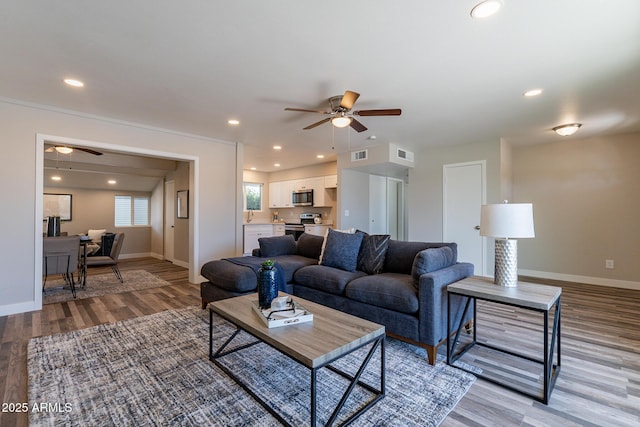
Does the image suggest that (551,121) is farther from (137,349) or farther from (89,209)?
(89,209)

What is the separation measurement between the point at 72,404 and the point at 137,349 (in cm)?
→ 71

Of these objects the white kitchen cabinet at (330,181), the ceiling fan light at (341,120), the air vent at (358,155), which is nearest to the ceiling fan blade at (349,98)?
the ceiling fan light at (341,120)

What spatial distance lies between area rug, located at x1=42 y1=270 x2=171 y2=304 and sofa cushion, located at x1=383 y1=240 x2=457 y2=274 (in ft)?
12.2

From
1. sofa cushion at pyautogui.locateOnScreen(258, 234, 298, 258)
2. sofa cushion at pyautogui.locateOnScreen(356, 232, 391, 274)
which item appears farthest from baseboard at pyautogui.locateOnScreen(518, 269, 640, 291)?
sofa cushion at pyautogui.locateOnScreen(258, 234, 298, 258)

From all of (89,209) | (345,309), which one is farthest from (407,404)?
(89,209)

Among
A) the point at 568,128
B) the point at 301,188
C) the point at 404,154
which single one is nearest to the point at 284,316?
the point at 404,154

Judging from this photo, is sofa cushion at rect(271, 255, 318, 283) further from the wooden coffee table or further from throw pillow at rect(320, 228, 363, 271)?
the wooden coffee table

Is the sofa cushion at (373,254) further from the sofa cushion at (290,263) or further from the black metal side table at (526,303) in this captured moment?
the black metal side table at (526,303)

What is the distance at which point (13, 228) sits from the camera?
3.43m

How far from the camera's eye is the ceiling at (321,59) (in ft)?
6.35

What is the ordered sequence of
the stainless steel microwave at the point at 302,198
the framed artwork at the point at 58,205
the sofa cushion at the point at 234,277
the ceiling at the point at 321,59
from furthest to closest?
the stainless steel microwave at the point at 302,198 → the framed artwork at the point at 58,205 → the sofa cushion at the point at 234,277 → the ceiling at the point at 321,59

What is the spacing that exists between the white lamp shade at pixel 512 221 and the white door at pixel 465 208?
320 centimetres

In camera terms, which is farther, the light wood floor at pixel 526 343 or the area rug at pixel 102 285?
the area rug at pixel 102 285

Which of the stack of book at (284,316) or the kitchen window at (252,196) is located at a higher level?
the kitchen window at (252,196)
